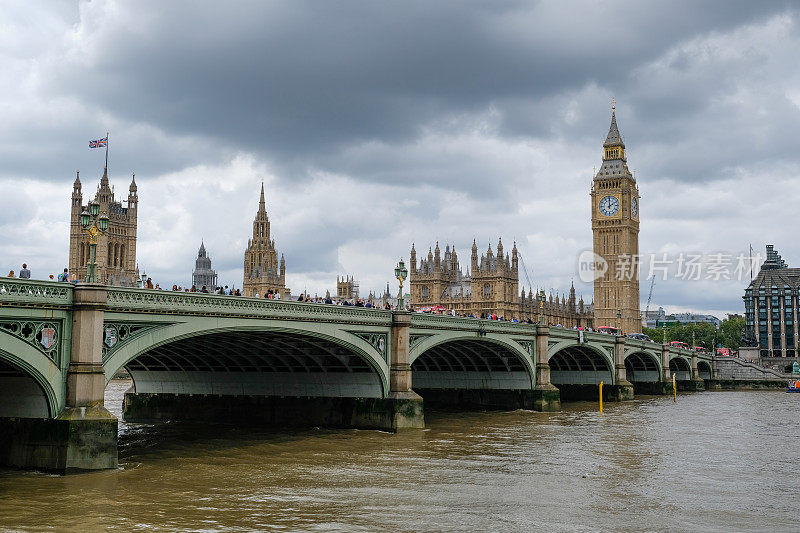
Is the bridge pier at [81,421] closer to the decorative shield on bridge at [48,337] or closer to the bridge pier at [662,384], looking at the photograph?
the decorative shield on bridge at [48,337]

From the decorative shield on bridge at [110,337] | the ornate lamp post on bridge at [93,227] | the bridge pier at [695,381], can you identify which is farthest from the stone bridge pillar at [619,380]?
the ornate lamp post on bridge at [93,227]

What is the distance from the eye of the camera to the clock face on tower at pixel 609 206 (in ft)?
590

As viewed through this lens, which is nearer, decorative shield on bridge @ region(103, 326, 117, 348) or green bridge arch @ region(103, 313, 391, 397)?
decorative shield on bridge @ region(103, 326, 117, 348)

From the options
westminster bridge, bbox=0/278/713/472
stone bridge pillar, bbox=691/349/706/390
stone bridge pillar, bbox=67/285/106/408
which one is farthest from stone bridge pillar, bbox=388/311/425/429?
stone bridge pillar, bbox=691/349/706/390

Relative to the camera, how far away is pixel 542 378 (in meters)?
61.1

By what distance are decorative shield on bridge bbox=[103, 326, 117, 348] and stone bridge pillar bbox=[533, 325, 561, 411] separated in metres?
37.1

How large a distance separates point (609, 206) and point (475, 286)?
39.7 meters

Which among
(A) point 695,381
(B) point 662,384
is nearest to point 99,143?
(B) point 662,384

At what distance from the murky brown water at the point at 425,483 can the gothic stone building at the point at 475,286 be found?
109765 millimetres

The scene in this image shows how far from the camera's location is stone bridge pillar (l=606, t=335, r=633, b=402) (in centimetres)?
7625

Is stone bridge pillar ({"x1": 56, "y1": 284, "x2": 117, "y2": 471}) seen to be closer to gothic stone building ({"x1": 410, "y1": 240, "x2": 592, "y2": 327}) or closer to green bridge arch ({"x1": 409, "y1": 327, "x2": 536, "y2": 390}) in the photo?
green bridge arch ({"x1": 409, "y1": 327, "x2": 536, "y2": 390})

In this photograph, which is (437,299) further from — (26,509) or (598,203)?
(26,509)

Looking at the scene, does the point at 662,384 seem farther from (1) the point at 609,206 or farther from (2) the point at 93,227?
(1) the point at 609,206

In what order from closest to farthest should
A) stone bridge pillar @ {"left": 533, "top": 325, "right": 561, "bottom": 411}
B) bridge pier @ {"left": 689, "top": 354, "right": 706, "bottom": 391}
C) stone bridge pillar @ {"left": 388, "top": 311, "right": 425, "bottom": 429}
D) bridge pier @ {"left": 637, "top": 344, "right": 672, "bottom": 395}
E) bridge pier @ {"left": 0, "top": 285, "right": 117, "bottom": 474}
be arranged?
1. bridge pier @ {"left": 0, "top": 285, "right": 117, "bottom": 474}
2. stone bridge pillar @ {"left": 388, "top": 311, "right": 425, "bottom": 429}
3. stone bridge pillar @ {"left": 533, "top": 325, "right": 561, "bottom": 411}
4. bridge pier @ {"left": 637, "top": 344, "right": 672, "bottom": 395}
5. bridge pier @ {"left": 689, "top": 354, "right": 706, "bottom": 391}
